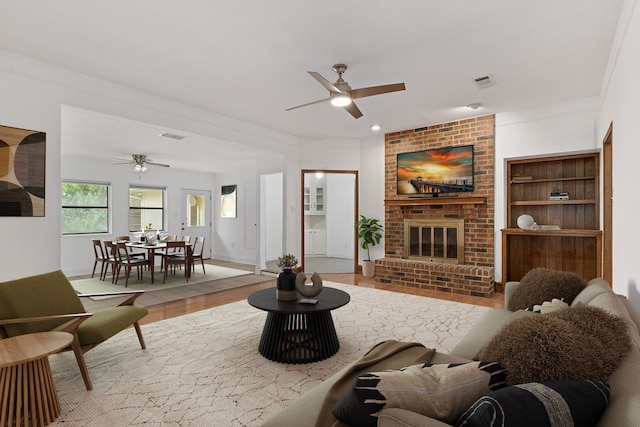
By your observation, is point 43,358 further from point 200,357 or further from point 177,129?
point 177,129

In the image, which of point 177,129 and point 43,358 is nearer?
point 43,358

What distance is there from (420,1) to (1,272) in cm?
440

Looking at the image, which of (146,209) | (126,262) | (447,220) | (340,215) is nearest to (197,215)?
(146,209)

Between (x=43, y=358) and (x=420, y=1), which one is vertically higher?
(x=420, y=1)

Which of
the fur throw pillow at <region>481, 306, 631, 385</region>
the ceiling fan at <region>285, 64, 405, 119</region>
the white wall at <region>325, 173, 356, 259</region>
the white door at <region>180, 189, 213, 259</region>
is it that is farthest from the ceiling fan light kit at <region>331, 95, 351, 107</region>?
the white door at <region>180, 189, 213, 259</region>

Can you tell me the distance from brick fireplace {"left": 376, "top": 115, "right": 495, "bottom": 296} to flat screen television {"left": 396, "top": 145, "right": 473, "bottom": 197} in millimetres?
98

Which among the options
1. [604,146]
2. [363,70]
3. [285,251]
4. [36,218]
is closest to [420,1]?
[363,70]

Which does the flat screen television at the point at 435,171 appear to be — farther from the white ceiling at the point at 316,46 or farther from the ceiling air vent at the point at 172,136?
the ceiling air vent at the point at 172,136

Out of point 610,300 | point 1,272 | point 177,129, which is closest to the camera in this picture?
point 610,300

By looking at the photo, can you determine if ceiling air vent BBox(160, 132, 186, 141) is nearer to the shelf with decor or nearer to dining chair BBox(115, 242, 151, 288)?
dining chair BBox(115, 242, 151, 288)

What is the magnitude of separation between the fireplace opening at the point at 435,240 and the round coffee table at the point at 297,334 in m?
3.47

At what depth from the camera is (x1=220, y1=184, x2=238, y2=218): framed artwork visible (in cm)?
944

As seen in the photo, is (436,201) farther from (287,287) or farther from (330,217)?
(330,217)

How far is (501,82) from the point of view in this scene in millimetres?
4109
